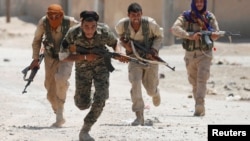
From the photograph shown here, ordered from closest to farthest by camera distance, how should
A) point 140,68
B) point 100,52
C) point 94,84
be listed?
point 100,52 → point 94,84 → point 140,68

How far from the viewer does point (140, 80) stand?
417 inches

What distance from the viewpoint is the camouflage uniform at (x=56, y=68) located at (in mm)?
10289

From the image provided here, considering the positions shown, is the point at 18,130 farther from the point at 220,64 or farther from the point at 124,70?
the point at 220,64

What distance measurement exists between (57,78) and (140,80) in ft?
3.62

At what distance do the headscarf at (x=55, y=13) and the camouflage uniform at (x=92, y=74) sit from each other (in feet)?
4.51

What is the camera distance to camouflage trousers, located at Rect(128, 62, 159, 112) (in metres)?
10.5

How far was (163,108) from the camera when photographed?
1295 centimetres

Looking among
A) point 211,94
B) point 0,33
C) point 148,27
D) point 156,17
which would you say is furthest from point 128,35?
point 0,33

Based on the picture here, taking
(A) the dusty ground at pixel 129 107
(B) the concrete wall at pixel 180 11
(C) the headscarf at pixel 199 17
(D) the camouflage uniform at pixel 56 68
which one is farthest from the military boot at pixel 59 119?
(B) the concrete wall at pixel 180 11

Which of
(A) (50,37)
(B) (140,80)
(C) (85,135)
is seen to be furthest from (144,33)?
(C) (85,135)

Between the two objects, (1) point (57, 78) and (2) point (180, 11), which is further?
(2) point (180, 11)

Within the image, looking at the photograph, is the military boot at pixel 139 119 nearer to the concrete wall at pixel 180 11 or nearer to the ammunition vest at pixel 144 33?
the ammunition vest at pixel 144 33

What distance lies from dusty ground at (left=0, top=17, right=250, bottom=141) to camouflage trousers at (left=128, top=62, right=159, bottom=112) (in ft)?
0.99

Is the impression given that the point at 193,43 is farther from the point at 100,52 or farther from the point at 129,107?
the point at 100,52
